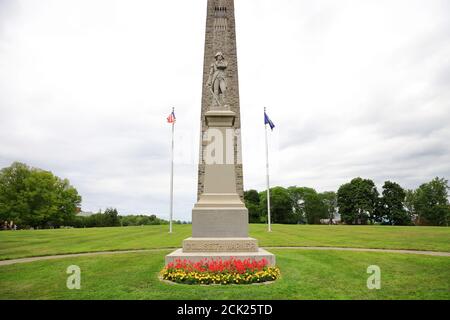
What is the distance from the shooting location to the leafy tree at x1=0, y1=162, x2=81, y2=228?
51.6 m

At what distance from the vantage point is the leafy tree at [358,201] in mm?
65875

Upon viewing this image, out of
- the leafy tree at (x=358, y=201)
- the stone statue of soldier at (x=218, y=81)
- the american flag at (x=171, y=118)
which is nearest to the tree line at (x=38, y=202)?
the american flag at (x=171, y=118)

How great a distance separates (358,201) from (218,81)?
61.9 meters

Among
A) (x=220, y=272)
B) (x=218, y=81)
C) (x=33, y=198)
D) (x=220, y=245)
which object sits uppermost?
(x=218, y=81)

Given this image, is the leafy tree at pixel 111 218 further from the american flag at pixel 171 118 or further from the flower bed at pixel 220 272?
the flower bed at pixel 220 272

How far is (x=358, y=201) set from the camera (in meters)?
66.0

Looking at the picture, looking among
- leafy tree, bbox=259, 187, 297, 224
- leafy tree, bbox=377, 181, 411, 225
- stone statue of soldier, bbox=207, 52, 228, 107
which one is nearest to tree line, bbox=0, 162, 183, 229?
leafy tree, bbox=259, 187, 297, 224

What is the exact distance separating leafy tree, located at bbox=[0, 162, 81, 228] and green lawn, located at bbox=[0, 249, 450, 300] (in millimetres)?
46252

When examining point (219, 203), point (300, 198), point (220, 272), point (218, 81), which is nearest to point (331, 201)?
point (300, 198)

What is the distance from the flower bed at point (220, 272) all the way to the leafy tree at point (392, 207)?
65.0 metres

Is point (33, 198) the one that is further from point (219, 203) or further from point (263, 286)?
point (263, 286)

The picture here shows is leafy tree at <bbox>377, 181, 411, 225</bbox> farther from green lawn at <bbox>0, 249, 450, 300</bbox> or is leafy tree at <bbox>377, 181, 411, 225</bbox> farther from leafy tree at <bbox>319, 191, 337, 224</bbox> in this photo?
green lawn at <bbox>0, 249, 450, 300</bbox>

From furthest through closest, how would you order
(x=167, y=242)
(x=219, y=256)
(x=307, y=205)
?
(x=307, y=205)
(x=167, y=242)
(x=219, y=256)
